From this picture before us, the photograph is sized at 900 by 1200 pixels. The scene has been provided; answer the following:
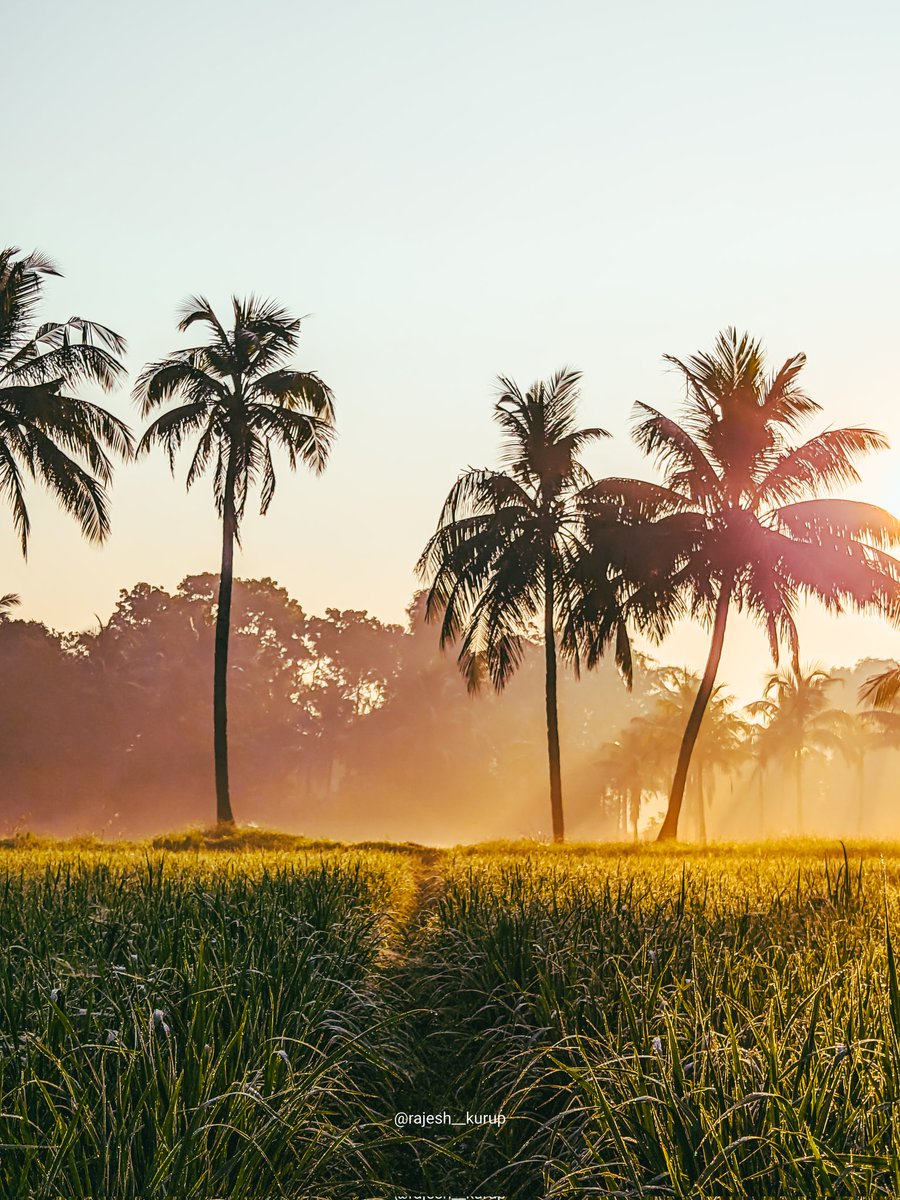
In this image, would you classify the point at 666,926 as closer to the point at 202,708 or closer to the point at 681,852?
the point at 681,852

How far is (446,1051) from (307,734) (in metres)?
60.6

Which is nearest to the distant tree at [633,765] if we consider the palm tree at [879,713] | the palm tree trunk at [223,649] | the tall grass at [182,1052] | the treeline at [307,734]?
the treeline at [307,734]

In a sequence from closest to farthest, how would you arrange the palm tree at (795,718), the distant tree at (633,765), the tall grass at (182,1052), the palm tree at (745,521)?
the tall grass at (182,1052) → the palm tree at (745,521) → the palm tree at (795,718) → the distant tree at (633,765)

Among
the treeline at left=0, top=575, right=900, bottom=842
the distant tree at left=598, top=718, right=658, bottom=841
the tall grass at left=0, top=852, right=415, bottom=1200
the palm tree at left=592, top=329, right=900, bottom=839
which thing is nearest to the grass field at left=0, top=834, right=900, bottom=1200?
the tall grass at left=0, top=852, right=415, bottom=1200

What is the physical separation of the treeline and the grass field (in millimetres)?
45312

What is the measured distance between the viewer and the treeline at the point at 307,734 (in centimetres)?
5309

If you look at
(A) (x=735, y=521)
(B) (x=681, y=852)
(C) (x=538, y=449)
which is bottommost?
(B) (x=681, y=852)

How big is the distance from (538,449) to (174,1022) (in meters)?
21.7

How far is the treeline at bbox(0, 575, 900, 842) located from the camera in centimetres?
5309

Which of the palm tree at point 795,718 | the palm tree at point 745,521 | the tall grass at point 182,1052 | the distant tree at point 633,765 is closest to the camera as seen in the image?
the tall grass at point 182,1052

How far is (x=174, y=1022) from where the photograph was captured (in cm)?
364

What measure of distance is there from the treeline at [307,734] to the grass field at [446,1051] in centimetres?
4531

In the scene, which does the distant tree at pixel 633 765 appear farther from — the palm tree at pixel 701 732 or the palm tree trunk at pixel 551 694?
the palm tree trunk at pixel 551 694

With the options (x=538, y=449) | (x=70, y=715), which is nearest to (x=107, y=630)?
(x=70, y=715)
